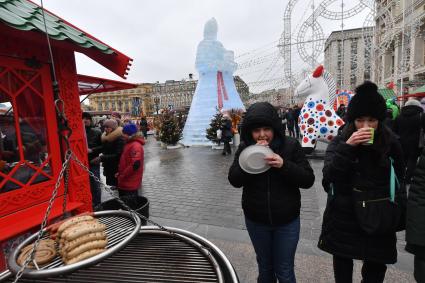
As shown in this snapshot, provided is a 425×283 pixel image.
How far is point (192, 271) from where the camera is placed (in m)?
1.57

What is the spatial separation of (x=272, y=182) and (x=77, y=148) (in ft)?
7.76

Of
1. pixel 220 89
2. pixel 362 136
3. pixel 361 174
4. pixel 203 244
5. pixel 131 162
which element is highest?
pixel 220 89

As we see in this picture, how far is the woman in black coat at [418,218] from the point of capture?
174cm

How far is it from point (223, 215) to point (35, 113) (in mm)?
3156

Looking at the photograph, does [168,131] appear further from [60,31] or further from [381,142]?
[381,142]

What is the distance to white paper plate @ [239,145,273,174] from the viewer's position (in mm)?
1859

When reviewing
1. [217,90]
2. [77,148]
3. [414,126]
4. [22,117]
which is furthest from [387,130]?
[217,90]

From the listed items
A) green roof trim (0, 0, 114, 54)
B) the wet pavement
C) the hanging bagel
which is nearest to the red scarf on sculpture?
the wet pavement

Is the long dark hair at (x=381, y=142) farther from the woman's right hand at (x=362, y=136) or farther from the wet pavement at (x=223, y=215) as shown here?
the wet pavement at (x=223, y=215)

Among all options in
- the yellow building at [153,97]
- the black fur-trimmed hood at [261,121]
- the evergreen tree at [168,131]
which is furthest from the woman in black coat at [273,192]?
the yellow building at [153,97]

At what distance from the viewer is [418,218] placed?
1750mm

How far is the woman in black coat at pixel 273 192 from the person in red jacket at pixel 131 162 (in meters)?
2.29

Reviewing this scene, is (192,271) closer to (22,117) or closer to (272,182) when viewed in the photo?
(272,182)

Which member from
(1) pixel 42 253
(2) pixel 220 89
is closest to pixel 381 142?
(1) pixel 42 253
